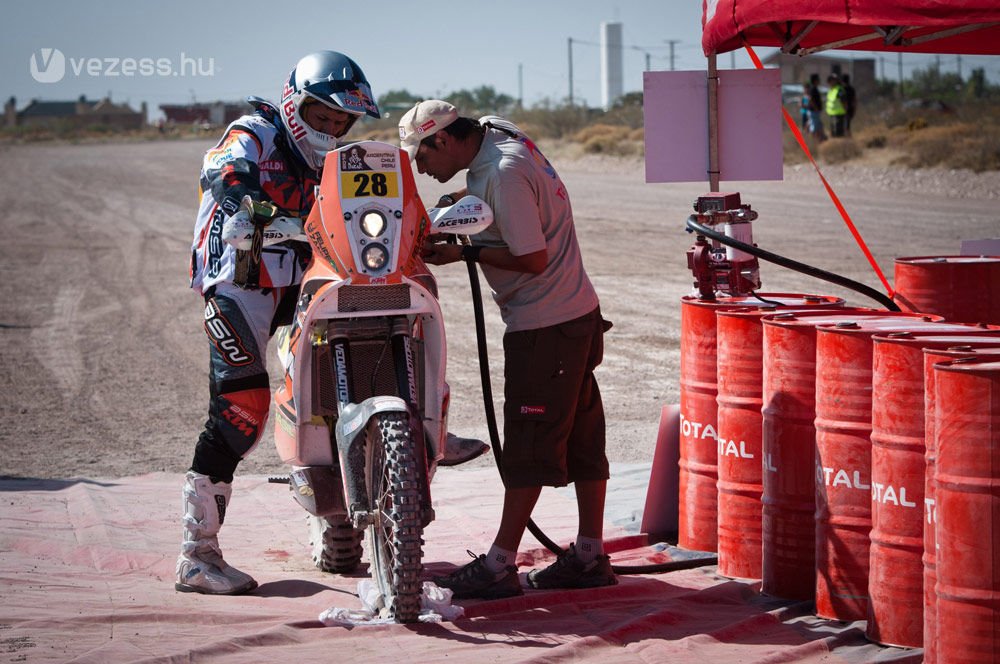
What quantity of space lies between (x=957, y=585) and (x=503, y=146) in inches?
95.2

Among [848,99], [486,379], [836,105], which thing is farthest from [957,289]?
[848,99]

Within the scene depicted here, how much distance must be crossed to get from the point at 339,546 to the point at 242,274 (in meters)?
1.32

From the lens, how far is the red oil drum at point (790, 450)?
5.17m

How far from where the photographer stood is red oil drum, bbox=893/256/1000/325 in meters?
6.39

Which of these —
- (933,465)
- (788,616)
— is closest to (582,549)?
(788,616)

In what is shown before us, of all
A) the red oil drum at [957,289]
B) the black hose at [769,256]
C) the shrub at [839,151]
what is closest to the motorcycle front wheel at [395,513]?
the black hose at [769,256]

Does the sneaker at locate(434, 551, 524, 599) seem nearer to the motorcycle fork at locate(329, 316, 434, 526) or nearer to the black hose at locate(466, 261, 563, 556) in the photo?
the black hose at locate(466, 261, 563, 556)

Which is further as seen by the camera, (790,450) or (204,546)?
(204,546)

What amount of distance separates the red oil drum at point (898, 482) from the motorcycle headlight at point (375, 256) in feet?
5.74

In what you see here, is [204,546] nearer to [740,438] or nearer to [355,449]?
[355,449]

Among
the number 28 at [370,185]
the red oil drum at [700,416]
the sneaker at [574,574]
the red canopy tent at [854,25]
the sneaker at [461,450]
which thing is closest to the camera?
the number 28 at [370,185]

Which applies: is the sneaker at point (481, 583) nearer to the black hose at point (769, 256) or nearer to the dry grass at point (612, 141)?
the black hose at point (769, 256)

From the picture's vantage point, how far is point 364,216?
4879 millimetres

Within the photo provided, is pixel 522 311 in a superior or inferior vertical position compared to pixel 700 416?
superior
